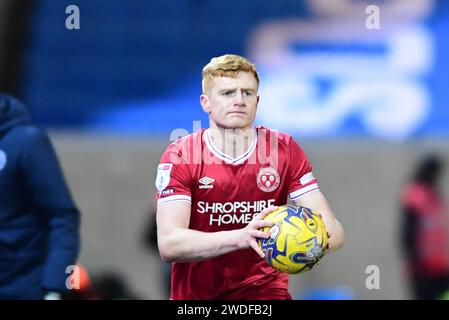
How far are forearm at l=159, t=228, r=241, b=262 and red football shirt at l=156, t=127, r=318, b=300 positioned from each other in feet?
0.72

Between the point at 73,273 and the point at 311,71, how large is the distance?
242 inches

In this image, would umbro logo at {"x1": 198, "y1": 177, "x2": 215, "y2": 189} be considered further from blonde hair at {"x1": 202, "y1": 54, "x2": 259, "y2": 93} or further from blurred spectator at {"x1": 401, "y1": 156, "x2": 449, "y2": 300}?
blurred spectator at {"x1": 401, "y1": 156, "x2": 449, "y2": 300}

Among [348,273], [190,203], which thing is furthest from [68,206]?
[348,273]

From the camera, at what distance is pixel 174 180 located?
6.05m

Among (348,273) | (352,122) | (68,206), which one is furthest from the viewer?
(352,122)

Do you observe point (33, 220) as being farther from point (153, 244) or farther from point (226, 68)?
point (153, 244)

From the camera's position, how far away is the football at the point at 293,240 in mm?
5668

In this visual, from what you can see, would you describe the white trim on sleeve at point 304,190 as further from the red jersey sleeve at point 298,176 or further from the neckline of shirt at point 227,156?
the neckline of shirt at point 227,156

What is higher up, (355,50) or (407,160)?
(355,50)

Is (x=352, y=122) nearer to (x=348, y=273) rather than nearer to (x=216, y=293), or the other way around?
(x=348, y=273)

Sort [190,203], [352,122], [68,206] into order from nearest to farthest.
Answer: [190,203] → [68,206] → [352,122]

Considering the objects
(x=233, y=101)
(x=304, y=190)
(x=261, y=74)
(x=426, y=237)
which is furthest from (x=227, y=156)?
(x=261, y=74)

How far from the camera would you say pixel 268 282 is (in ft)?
20.5

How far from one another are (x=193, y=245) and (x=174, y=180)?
1.31 feet
